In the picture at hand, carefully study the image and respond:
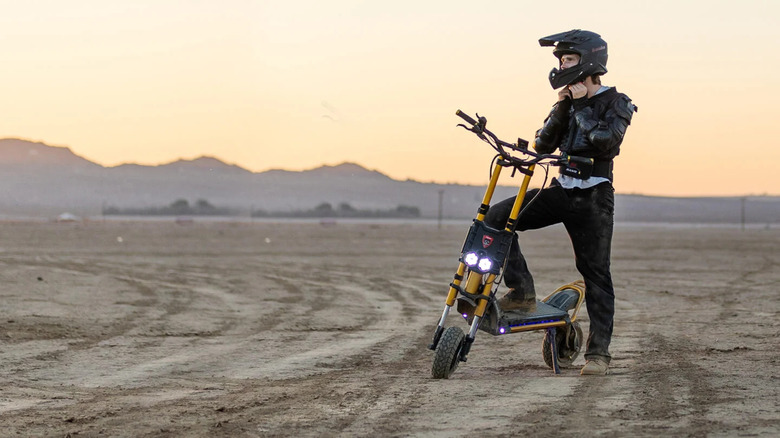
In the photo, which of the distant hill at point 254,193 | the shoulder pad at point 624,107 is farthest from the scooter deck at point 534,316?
the distant hill at point 254,193

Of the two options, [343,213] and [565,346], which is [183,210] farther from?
[565,346]

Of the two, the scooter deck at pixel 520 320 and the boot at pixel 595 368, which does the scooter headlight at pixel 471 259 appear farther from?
the boot at pixel 595 368

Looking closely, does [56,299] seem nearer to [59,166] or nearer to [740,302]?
[740,302]

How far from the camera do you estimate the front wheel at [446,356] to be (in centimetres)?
707

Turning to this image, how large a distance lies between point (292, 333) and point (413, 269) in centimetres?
1229

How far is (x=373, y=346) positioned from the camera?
9602 millimetres

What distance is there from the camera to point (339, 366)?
8.21 meters

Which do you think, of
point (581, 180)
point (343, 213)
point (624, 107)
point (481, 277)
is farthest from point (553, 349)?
point (343, 213)

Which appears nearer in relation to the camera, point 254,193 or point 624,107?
point 624,107

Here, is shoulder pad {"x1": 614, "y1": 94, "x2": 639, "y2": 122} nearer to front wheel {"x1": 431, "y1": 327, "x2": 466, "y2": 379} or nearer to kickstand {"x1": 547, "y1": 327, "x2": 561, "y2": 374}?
kickstand {"x1": 547, "y1": 327, "x2": 561, "y2": 374}

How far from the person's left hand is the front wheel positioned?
→ 1.88 m

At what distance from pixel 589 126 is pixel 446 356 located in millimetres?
1864

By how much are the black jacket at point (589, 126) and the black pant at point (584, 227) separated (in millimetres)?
282

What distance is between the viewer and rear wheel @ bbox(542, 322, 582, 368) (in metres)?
7.89
